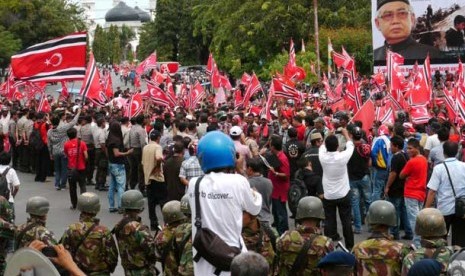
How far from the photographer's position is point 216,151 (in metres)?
6.16

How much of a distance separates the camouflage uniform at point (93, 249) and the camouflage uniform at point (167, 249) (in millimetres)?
432

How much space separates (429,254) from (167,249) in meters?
2.48

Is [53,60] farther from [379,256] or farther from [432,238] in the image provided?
[432,238]

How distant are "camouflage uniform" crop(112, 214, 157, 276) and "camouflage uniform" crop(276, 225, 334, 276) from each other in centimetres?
145

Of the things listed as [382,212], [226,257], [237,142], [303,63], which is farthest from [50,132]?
[303,63]

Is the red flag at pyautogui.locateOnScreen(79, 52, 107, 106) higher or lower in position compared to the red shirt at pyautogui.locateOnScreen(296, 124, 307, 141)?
higher

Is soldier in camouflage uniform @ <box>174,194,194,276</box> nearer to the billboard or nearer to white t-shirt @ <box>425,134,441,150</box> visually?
white t-shirt @ <box>425,134,441,150</box>

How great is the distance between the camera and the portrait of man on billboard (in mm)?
42844

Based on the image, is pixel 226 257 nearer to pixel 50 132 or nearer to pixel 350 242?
pixel 350 242

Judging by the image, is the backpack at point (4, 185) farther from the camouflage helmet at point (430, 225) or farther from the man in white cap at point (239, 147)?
the camouflage helmet at point (430, 225)

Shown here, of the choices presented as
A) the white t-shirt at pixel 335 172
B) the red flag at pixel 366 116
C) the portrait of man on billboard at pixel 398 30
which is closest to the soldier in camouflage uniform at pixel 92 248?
the white t-shirt at pixel 335 172

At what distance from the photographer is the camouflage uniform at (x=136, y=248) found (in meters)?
9.09

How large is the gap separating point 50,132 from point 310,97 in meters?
11.2

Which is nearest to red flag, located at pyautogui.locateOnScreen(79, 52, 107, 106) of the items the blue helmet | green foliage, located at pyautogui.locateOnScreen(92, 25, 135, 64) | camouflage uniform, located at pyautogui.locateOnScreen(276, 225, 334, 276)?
camouflage uniform, located at pyautogui.locateOnScreen(276, 225, 334, 276)
